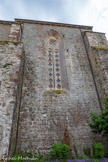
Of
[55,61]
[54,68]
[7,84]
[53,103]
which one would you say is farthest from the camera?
[55,61]

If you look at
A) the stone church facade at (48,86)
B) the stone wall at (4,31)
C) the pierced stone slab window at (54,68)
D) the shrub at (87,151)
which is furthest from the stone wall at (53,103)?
the stone wall at (4,31)

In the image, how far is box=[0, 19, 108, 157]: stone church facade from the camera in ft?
18.6

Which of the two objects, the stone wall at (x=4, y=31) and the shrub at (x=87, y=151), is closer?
the shrub at (x=87, y=151)

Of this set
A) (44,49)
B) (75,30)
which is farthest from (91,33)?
(44,49)

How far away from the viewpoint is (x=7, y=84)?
18.5 ft

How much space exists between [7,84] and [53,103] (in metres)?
2.74

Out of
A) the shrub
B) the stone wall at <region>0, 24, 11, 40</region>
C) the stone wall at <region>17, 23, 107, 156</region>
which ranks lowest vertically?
the shrub

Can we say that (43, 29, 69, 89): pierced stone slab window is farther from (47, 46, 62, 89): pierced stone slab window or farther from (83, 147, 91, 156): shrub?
(83, 147, 91, 156): shrub

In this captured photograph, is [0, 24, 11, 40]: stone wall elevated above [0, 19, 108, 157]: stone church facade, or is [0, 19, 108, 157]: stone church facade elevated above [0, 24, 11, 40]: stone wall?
[0, 24, 11, 40]: stone wall

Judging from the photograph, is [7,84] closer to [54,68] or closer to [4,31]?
[54,68]

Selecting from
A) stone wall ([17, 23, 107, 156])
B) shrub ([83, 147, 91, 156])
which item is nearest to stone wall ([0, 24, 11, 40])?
stone wall ([17, 23, 107, 156])

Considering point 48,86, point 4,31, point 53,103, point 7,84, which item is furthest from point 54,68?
point 4,31

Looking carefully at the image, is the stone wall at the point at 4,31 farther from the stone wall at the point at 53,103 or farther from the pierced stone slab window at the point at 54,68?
the pierced stone slab window at the point at 54,68

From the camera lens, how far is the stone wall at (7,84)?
4.55m
